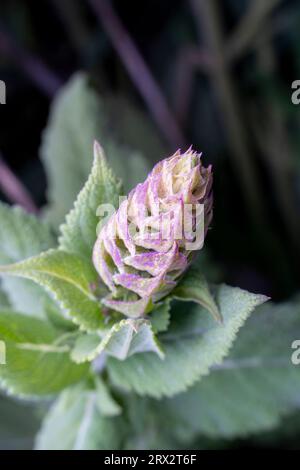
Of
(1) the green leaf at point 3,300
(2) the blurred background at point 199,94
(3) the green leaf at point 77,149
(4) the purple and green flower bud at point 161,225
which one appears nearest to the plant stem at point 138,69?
(2) the blurred background at point 199,94

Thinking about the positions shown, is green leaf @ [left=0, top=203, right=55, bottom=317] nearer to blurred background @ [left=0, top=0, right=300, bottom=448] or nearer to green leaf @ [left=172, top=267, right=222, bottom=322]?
green leaf @ [left=172, top=267, right=222, bottom=322]

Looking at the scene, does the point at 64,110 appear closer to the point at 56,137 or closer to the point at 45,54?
the point at 56,137

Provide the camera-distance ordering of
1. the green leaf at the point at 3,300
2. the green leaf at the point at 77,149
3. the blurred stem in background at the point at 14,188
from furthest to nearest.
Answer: the blurred stem in background at the point at 14,188
the green leaf at the point at 77,149
the green leaf at the point at 3,300

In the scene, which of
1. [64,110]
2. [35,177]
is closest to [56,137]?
[64,110]

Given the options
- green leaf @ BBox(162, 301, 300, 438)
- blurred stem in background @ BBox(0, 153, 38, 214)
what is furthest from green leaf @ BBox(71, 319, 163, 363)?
blurred stem in background @ BBox(0, 153, 38, 214)

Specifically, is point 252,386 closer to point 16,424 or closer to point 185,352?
point 185,352

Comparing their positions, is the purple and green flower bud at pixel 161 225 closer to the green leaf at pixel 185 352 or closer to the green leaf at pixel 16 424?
the green leaf at pixel 185 352
